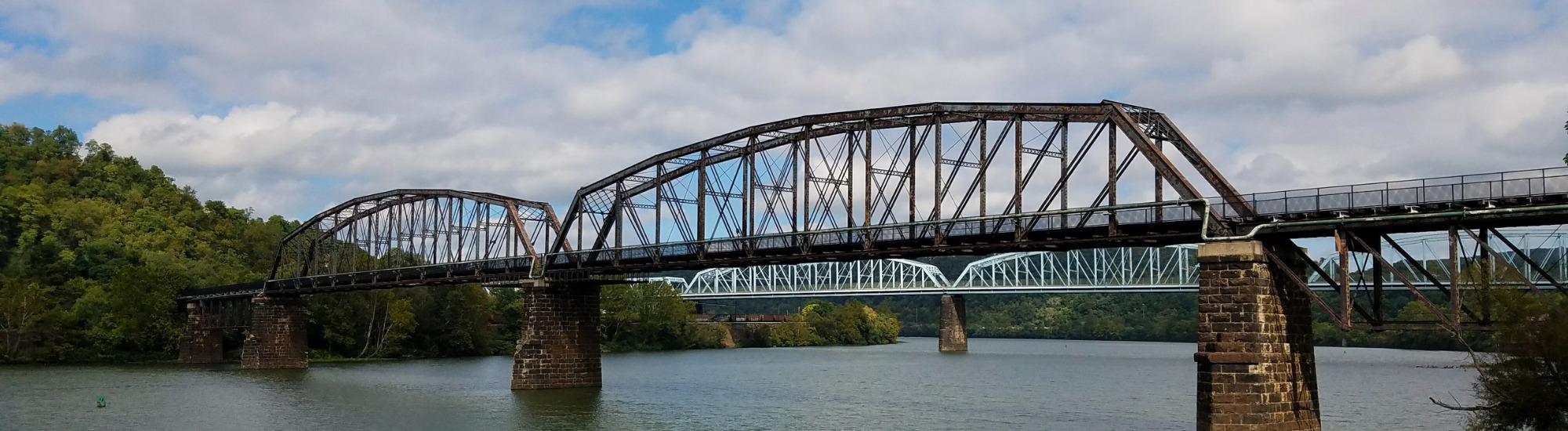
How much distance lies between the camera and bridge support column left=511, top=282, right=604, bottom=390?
209ft

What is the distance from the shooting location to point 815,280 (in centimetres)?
18450

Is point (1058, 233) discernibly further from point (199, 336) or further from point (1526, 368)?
point (199, 336)

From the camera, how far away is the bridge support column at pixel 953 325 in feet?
498

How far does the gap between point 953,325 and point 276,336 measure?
8515 centimetres

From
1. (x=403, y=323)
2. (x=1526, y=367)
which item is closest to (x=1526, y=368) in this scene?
(x=1526, y=367)

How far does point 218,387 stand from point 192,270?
46.1 m

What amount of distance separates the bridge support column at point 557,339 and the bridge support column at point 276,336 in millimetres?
38722

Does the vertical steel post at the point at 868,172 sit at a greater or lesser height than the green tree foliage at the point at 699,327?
greater

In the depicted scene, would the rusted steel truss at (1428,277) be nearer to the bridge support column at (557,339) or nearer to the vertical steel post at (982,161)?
the vertical steel post at (982,161)

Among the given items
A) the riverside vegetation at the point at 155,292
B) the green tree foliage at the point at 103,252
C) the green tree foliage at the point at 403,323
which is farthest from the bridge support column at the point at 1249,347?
the green tree foliage at the point at 103,252

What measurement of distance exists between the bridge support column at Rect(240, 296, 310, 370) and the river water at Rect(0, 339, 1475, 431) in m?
2.50

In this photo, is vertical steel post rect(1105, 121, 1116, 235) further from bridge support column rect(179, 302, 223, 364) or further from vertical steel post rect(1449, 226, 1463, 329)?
bridge support column rect(179, 302, 223, 364)

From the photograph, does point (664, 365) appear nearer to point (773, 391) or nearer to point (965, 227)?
point (773, 391)

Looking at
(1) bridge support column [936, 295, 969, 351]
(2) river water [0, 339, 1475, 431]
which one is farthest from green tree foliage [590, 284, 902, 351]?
(2) river water [0, 339, 1475, 431]
